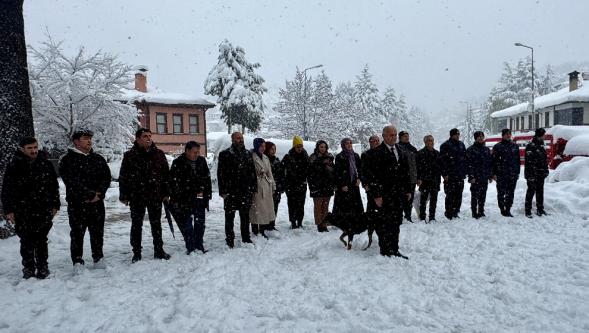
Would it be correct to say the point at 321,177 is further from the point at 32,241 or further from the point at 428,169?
the point at 32,241

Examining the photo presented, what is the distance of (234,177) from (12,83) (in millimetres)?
4387

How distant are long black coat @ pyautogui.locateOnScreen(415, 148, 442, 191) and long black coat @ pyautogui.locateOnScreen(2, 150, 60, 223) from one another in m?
7.27

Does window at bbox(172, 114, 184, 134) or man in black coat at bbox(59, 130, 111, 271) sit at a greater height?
window at bbox(172, 114, 184, 134)

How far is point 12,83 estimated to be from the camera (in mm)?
7055

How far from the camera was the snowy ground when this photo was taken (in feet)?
13.0

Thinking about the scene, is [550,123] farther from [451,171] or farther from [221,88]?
[451,171]

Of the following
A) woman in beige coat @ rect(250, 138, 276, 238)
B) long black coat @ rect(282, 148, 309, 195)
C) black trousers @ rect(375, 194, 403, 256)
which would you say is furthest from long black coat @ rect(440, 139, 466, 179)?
woman in beige coat @ rect(250, 138, 276, 238)

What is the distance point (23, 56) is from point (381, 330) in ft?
25.9

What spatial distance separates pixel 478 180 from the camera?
9.16 meters

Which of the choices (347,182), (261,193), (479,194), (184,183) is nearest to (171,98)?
(261,193)

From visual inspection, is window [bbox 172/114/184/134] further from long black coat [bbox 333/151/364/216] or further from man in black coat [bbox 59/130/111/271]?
man in black coat [bbox 59/130/111/271]

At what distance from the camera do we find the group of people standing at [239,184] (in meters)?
5.37

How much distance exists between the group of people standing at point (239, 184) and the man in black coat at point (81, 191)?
0.01 m

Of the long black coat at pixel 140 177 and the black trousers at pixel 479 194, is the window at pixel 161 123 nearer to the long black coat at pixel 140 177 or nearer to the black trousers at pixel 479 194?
the long black coat at pixel 140 177
